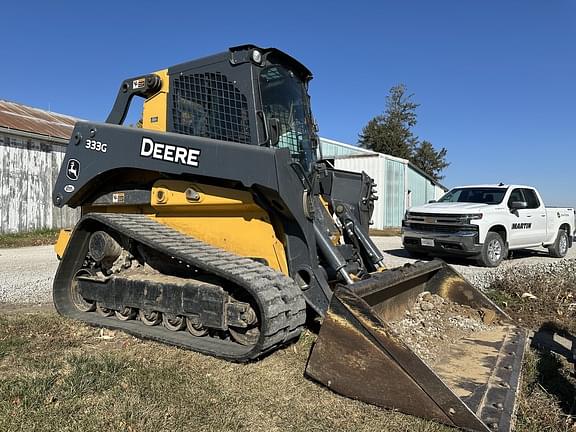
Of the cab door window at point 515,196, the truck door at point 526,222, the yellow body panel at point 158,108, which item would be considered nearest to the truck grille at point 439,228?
the truck door at point 526,222

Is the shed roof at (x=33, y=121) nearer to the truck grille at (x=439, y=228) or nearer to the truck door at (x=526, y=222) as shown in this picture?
the truck grille at (x=439, y=228)

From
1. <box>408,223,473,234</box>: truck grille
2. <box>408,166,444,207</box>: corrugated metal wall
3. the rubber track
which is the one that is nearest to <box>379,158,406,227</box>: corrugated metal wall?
<box>408,166,444,207</box>: corrugated metal wall

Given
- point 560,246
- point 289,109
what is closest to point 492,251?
point 560,246

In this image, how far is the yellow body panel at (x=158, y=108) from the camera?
508 centimetres

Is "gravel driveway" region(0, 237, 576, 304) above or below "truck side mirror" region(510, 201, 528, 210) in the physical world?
below

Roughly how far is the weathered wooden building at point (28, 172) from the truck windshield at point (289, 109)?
1326 cm

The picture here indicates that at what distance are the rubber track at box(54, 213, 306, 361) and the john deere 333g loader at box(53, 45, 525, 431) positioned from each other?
0.01 m

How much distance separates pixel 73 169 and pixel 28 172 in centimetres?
1265

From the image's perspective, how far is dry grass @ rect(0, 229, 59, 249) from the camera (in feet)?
46.8

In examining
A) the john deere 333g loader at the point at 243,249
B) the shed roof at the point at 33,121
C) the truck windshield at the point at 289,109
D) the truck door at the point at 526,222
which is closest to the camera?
the john deere 333g loader at the point at 243,249

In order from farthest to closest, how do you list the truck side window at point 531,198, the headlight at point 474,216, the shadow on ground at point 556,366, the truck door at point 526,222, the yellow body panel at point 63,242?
the truck side window at point 531,198
the truck door at point 526,222
the headlight at point 474,216
the yellow body panel at point 63,242
the shadow on ground at point 556,366

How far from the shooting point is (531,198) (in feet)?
39.2

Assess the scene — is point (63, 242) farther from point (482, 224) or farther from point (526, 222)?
point (526, 222)

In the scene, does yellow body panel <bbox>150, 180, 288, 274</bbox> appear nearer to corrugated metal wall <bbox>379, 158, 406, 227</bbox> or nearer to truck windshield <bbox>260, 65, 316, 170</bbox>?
truck windshield <bbox>260, 65, 316, 170</bbox>
